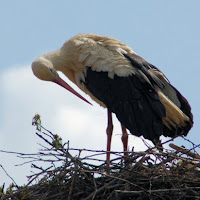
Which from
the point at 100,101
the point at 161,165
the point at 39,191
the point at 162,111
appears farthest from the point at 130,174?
the point at 100,101

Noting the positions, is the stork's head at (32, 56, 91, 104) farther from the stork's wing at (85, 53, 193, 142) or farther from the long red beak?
the stork's wing at (85, 53, 193, 142)

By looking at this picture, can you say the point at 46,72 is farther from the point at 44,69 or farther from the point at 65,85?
the point at 65,85

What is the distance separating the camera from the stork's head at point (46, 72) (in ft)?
26.5

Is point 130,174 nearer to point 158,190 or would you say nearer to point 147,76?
point 158,190

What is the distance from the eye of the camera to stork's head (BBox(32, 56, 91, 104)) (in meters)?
8.06

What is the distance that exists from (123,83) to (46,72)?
920 millimetres

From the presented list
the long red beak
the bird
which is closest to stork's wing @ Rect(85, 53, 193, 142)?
the bird

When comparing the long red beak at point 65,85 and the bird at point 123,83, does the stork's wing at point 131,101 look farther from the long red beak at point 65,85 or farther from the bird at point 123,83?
the long red beak at point 65,85

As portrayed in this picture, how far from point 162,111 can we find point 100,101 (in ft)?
3.15

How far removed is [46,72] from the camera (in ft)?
26.5

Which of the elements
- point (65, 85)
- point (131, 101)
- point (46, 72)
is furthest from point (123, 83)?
point (46, 72)

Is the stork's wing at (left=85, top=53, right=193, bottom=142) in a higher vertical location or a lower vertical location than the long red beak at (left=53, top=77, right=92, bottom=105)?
lower

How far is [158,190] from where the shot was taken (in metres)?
5.58

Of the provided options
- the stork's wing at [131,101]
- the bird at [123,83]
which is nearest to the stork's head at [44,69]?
the bird at [123,83]
